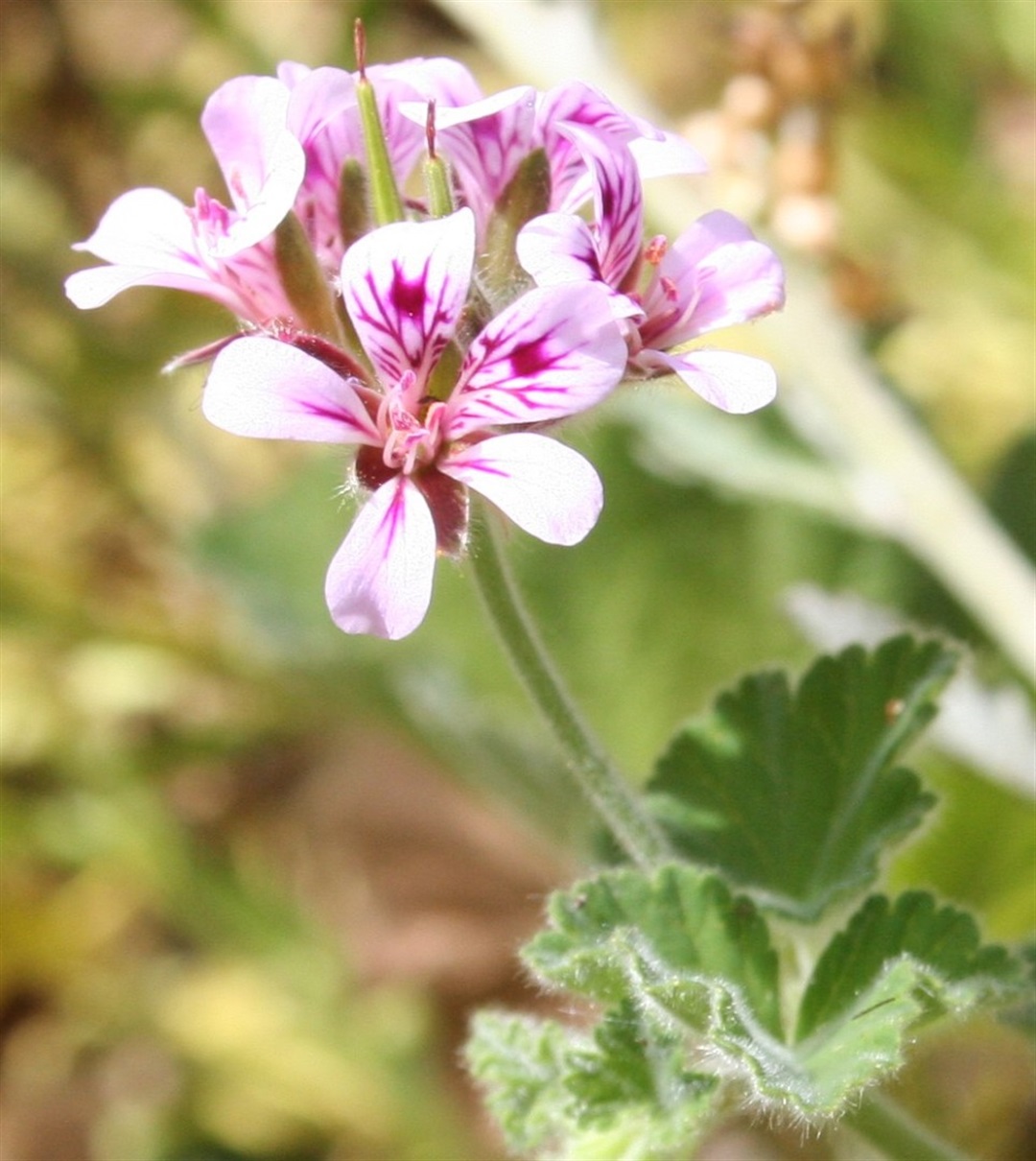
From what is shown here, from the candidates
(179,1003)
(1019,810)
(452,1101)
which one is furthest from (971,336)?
(179,1003)

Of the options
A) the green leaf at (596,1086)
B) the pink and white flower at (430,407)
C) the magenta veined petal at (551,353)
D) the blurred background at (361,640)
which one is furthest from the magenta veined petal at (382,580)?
the blurred background at (361,640)

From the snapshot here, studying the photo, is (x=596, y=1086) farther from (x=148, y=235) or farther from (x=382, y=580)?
(x=148, y=235)

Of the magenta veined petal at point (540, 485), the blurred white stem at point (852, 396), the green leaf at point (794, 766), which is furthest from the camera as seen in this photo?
the blurred white stem at point (852, 396)

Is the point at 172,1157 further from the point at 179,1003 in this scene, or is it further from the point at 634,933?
the point at 634,933

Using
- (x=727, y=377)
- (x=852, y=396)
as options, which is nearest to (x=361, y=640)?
(x=852, y=396)

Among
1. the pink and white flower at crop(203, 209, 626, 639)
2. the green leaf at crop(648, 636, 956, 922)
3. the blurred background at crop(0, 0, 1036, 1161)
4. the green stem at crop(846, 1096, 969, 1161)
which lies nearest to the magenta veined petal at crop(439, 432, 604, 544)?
the pink and white flower at crop(203, 209, 626, 639)

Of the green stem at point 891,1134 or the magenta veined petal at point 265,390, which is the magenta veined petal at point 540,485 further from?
the green stem at point 891,1134
